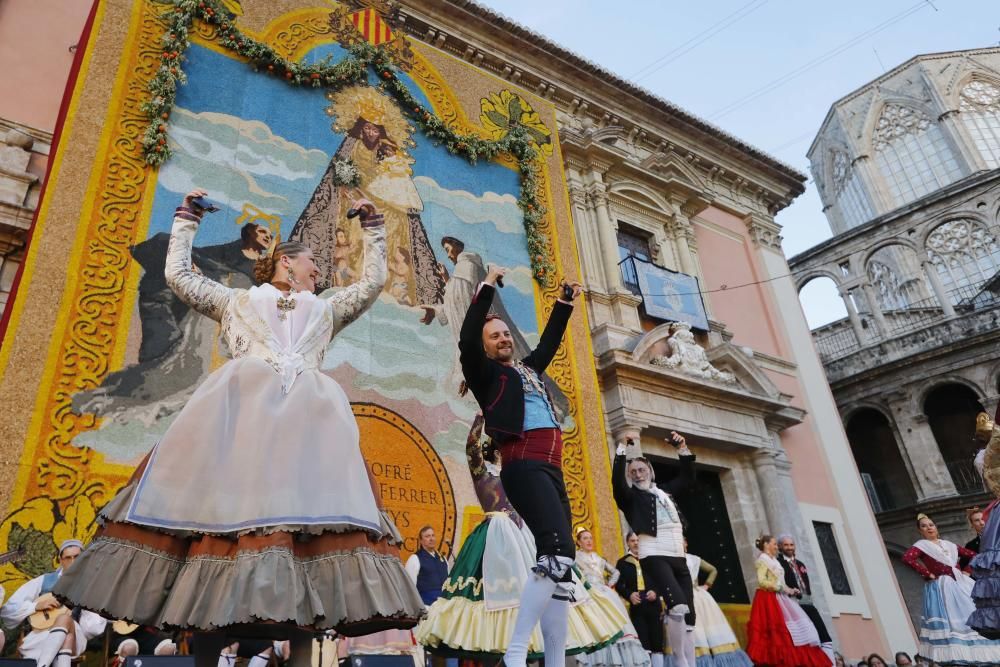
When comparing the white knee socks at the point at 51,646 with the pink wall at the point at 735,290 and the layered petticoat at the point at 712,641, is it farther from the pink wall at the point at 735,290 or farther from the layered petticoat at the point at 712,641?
the pink wall at the point at 735,290

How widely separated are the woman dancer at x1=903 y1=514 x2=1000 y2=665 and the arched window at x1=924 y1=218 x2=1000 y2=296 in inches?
736

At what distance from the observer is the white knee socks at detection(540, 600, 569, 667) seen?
2.92 metres

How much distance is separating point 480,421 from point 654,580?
3.40 m

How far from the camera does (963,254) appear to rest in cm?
2386

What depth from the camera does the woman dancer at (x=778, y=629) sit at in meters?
7.16

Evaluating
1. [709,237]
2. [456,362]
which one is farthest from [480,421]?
[709,237]

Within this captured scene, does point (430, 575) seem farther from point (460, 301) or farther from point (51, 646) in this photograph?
point (460, 301)

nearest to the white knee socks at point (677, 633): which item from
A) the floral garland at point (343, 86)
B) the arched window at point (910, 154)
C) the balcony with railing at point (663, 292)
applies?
the floral garland at point (343, 86)

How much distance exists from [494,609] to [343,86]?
739 centimetres

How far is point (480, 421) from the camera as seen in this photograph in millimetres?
7977

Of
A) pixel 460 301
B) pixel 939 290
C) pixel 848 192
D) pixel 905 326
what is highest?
pixel 848 192

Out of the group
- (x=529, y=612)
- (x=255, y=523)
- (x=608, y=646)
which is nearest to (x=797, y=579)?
(x=608, y=646)

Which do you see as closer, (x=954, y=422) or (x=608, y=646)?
(x=608, y=646)

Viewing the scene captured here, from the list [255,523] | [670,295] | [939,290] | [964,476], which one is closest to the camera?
[255,523]
